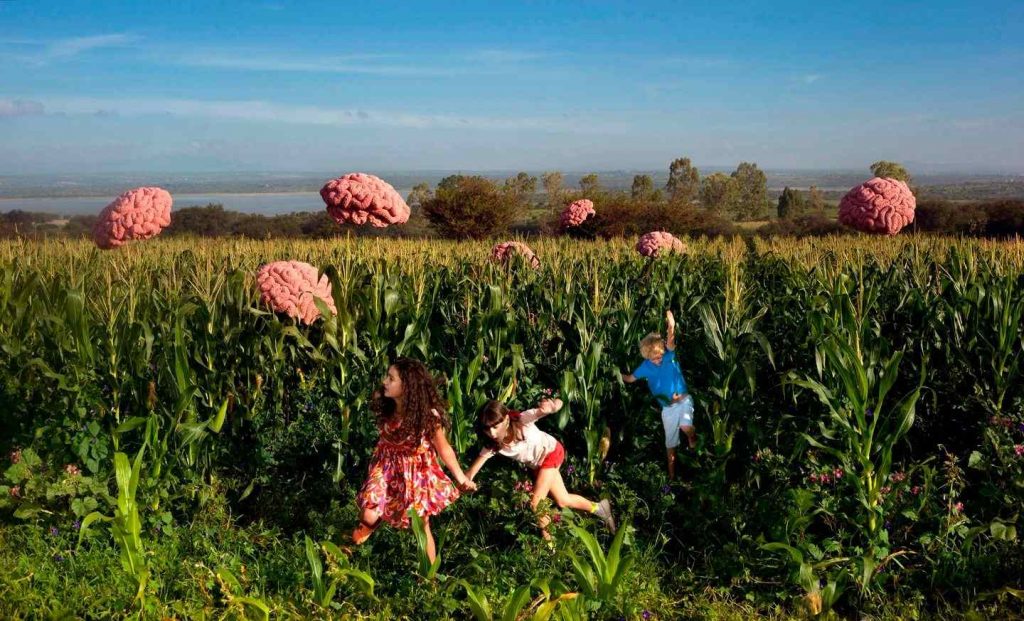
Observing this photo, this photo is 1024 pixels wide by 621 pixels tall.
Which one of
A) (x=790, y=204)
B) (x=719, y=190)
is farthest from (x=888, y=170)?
(x=719, y=190)

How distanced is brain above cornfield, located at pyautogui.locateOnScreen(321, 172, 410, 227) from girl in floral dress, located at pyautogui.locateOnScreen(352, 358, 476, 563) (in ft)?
16.4

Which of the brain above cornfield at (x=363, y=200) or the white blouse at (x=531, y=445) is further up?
the brain above cornfield at (x=363, y=200)

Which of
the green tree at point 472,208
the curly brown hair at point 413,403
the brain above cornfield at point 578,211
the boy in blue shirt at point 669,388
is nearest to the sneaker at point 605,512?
the boy in blue shirt at point 669,388

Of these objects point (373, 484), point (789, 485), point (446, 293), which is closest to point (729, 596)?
point (789, 485)

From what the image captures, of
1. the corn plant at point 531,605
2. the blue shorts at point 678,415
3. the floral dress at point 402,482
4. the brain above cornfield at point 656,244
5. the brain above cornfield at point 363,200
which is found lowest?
the corn plant at point 531,605

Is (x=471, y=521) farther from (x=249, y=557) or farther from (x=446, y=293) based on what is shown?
(x=446, y=293)

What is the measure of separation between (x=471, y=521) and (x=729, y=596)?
1456 mm

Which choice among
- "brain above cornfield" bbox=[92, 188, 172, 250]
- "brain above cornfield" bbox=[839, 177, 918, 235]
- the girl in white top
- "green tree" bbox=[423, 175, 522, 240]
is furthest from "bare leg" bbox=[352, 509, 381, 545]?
"green tree" bbox=[423, 175, 522, 240]

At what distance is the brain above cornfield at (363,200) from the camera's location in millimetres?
9042

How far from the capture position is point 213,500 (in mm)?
5004

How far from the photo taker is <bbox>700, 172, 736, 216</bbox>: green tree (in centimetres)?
6531

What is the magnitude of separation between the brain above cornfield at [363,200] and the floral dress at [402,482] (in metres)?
5.02

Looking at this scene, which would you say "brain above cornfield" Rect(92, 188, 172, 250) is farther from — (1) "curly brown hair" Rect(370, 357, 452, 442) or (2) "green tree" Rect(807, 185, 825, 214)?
(2) "green tree" Rect(807, 185, 825, 214)

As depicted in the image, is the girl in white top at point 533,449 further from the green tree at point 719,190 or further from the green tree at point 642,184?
the green tree at point 719,190
